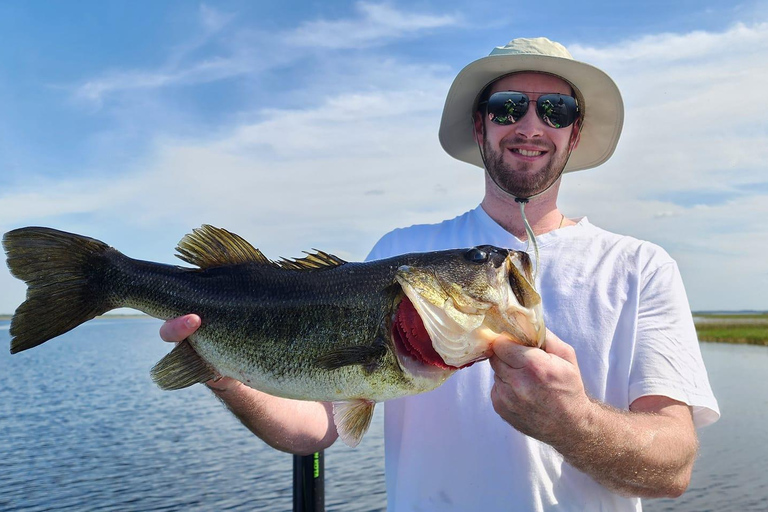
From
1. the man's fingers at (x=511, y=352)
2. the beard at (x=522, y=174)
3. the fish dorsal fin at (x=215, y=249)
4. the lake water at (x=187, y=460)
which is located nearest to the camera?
the man's fingers at (x=511, y=352)

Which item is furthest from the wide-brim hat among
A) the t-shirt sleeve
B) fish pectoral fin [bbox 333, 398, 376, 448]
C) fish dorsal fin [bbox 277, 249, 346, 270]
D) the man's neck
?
fish pectoral fin [bbox 333, 398, 376, 448]

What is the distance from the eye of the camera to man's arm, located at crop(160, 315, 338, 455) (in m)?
2.96

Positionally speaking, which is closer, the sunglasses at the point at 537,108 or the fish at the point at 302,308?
the fish at the point at 302,308

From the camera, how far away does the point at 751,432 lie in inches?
656

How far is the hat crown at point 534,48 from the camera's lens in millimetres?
4102

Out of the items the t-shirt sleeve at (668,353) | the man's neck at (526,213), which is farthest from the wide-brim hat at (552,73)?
the t-shirt sleeve at (668,353)

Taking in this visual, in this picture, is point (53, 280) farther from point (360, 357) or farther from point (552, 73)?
point (552, 73)

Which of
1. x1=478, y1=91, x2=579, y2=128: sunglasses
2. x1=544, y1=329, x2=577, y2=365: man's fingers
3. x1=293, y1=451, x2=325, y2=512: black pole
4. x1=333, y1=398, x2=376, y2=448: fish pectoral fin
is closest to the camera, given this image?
x1=544, y1=329, x2=577, y2=365: man's fingers

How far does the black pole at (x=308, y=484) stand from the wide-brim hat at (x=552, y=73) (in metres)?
2.60

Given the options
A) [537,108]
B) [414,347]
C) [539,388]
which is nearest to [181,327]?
[414,347]

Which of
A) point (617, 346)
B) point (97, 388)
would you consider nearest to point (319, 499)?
point (617, 346)

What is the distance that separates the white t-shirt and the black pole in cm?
144

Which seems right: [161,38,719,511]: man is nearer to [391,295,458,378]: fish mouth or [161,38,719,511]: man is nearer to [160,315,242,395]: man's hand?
[160,315,242,395]: man's hand

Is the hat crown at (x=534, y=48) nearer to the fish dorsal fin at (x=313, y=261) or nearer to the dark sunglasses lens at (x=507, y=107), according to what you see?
→ the dark sunglasses lens at (x=507, y=107)
